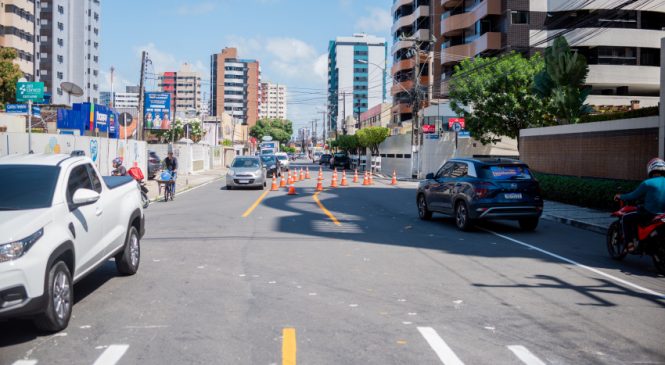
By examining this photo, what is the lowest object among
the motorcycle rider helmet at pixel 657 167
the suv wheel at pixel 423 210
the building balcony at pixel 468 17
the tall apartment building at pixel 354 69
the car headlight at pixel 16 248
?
the suv wheel at pixel 423 210

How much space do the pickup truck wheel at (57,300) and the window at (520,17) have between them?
4822 cm

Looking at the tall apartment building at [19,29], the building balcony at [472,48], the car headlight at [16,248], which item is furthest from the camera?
the tall apartment building at [19,29]

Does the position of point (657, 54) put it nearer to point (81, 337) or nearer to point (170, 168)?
point (170, 168)

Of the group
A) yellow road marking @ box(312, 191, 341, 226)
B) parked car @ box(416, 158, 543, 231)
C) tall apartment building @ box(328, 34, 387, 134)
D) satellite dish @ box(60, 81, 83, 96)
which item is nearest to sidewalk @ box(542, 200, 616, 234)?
parked car @ box(416, 158, 543, 231)

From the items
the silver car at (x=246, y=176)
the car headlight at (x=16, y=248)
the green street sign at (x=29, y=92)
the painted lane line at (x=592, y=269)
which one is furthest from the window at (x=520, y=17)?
the car headlight at (x=16, y=248)

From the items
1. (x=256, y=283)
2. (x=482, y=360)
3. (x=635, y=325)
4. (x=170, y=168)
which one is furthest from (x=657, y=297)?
(x=170, y=168)

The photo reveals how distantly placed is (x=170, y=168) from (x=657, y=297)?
1948cm

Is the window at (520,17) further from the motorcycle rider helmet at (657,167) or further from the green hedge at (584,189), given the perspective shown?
the motorcycle rider helmet at (657,167)

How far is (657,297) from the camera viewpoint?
7855 millimetres

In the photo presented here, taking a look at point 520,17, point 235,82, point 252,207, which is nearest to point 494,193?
point 252,207

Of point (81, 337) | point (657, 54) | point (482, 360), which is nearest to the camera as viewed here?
point (482, 360)

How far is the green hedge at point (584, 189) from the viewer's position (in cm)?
1853

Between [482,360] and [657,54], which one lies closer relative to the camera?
[482,360]

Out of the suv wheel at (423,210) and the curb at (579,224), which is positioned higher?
the suv wheel at (423,210)
